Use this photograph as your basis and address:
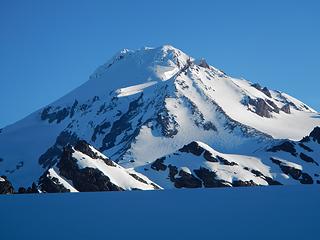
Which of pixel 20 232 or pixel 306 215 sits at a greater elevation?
pixel 306 215

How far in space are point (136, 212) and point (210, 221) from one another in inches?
522

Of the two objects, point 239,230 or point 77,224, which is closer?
point 239,230

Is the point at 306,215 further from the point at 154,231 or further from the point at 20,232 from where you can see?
the point at 20,232

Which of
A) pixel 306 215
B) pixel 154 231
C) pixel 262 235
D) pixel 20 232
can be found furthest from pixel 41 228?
pixel 306 215

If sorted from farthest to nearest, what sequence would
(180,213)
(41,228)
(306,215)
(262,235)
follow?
(180,213)
(306,215)
(41,228)
(262,235)

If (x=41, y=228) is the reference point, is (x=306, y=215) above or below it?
above

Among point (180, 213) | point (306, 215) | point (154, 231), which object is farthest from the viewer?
point (180, 213)

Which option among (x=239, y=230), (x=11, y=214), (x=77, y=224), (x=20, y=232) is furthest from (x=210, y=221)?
(x=11, y=214)

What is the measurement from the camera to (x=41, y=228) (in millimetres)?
54562

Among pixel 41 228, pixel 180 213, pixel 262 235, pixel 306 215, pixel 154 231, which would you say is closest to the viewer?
pixel 262 235

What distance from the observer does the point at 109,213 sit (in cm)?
6725

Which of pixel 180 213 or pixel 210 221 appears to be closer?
pixel 210 221

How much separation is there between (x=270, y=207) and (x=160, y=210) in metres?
12.2

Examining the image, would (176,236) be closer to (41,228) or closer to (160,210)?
(41,228)
